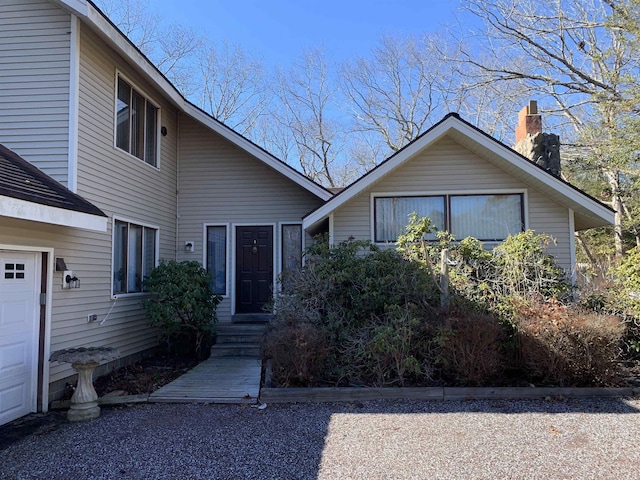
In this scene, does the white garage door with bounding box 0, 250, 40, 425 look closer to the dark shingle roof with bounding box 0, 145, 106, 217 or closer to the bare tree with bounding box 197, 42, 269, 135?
the dark shingle roof with bounding box 0, 145, 106, 217

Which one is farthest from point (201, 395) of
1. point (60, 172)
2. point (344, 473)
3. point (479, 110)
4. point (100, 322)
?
point (479, 110)

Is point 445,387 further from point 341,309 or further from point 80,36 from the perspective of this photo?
point 80,36

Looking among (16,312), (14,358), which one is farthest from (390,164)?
(14,358)

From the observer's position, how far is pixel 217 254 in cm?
1032

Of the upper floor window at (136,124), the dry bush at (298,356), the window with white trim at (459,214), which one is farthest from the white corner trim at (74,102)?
the window with white trim at (459,214)

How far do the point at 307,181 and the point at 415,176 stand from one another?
7.47 feet

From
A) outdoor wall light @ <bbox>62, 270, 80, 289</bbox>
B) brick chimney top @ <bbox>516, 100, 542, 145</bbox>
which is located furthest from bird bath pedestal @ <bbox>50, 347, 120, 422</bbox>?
brick chimney top @ <bbox>516, 100, 542, 145</bbox>

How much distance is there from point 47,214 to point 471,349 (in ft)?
18.5

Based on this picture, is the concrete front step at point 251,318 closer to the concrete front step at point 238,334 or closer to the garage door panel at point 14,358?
the concrete front step at point 238,334

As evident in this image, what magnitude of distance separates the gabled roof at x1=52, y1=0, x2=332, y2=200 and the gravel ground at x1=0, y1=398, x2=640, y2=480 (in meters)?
5.22

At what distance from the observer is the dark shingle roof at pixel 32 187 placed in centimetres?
496

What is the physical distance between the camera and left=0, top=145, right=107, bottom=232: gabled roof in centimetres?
478

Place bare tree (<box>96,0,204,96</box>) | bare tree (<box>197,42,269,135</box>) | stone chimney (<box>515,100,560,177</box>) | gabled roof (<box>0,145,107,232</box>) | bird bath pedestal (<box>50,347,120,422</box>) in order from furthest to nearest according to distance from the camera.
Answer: bare tree (<box>197,42,269,135</box>)
bare tree (<box>96,0,204,96</box>)
stone chimney (<box>515,100,560,177</box>)
bird bath pedestal (<box>50,347,120,422</box>)
gabled roof (<box>0,145,107,232</box>)

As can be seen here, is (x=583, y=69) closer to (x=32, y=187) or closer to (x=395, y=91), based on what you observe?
(x=395, y=91)
